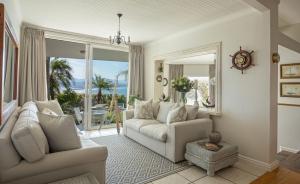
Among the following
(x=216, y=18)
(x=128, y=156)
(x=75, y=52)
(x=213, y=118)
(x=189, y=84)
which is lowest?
(x=128, y=156)

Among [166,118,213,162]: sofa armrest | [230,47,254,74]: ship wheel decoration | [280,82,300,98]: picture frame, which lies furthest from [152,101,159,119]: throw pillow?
[280,82,300,98]: picture frame

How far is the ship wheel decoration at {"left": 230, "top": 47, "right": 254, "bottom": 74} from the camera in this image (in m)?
3.04

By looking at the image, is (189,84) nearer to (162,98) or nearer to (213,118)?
(213,118)

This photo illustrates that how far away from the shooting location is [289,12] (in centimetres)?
→ 321

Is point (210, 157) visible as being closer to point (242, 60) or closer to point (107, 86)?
point (242, 60)

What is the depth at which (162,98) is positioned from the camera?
205 inches

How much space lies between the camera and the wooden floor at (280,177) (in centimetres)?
247

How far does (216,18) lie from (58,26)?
3371 millimetres

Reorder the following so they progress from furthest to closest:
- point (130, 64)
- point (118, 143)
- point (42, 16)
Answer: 1. point (130, 64)
2. point (118, 143)
3. point (42, 16)

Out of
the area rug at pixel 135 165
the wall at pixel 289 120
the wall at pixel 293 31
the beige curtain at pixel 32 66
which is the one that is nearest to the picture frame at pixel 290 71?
the wall at pixel 289 120

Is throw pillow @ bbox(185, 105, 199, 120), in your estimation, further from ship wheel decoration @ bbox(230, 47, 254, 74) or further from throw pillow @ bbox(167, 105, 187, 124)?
Result: ship wheel decoration @ bbox(230, 47, 254, 74)

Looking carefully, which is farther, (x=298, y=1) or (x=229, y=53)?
(x=229, y=53)

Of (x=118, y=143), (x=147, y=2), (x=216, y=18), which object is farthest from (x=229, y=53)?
(x=118, y=143)

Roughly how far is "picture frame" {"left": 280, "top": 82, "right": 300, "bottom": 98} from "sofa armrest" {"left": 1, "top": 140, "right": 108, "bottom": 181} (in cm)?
427
